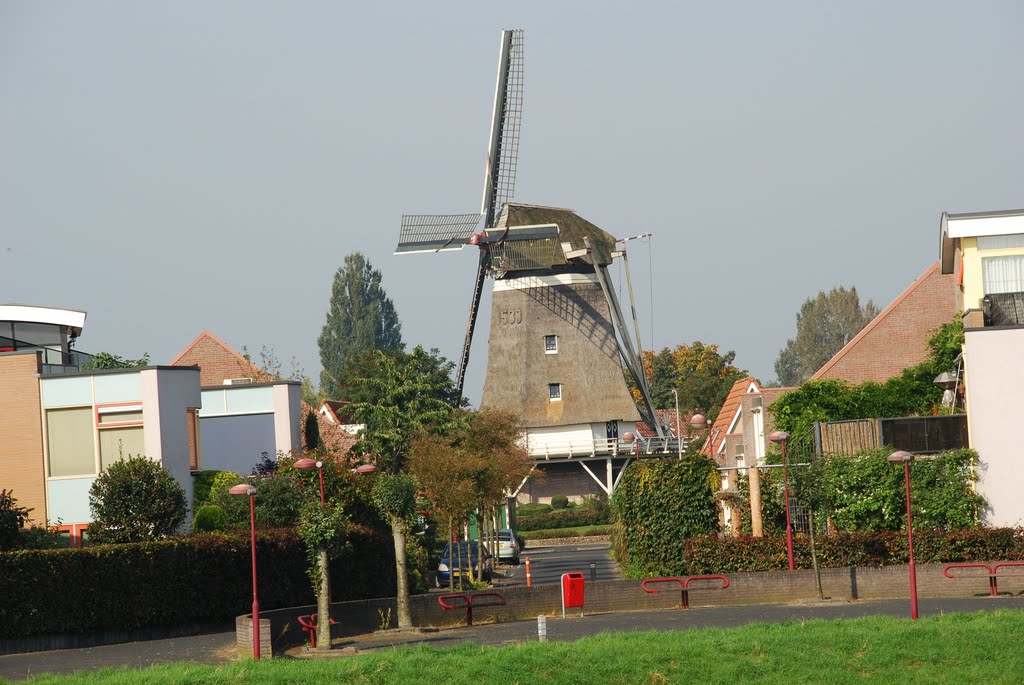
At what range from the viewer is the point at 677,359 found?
11875cm

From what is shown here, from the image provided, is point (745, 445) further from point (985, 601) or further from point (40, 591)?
point (40, 591)

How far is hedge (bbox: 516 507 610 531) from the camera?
72.4 metres

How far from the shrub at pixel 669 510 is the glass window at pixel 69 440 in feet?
48.4

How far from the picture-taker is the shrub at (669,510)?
36.4 metres

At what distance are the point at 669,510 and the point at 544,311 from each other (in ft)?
134

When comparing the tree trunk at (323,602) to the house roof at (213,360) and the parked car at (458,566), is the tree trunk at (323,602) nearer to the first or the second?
the parked car at (458,566)

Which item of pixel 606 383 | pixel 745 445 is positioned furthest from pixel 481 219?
pixel 745 445

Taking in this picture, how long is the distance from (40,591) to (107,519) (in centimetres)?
307

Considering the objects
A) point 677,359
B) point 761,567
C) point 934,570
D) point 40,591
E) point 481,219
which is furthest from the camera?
point 677,359

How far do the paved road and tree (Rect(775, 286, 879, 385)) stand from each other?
87229 millimetres

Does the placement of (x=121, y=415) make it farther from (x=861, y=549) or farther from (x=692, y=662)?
(x=692, y=662)

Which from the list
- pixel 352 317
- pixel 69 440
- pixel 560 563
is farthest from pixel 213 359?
pixel 352 317

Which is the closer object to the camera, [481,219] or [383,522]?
[383,522]

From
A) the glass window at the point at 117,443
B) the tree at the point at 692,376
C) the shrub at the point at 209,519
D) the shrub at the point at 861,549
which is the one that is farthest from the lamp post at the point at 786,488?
the tree at the point at 692,376
